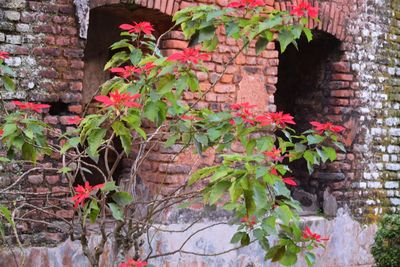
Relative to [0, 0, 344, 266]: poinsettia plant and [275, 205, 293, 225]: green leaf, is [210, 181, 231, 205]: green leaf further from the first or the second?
[275, 205, 293, 225]: green leaf

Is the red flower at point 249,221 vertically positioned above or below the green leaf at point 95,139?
below

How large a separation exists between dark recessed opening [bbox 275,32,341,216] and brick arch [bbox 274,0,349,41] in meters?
0.11

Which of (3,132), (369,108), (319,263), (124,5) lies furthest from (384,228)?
(3,132)

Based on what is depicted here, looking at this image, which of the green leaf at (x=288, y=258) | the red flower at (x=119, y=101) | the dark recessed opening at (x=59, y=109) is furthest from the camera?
the dark recessed opening at (x=59, y=109)

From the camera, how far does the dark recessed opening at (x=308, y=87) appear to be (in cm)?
828

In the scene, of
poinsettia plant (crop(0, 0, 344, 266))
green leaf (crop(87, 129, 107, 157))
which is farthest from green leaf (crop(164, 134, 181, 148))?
green leaf (crop(87, 129, 107, 157))

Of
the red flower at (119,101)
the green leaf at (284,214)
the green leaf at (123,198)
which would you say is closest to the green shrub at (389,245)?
the green leaf at (284,214)

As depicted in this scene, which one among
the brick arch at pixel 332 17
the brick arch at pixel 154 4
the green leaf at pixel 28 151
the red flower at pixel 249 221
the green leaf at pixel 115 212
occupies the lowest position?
the red flower at pixel 249 221

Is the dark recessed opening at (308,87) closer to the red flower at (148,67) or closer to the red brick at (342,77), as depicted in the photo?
the red brick at (342,77)

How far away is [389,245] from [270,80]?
1613 millimetres

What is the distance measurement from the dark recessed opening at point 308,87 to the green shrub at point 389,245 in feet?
4.03

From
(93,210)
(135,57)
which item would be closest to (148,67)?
(135,57)

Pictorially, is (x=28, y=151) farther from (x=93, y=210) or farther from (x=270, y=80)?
(x=270, y=80)

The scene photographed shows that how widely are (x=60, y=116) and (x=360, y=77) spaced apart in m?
3.34
